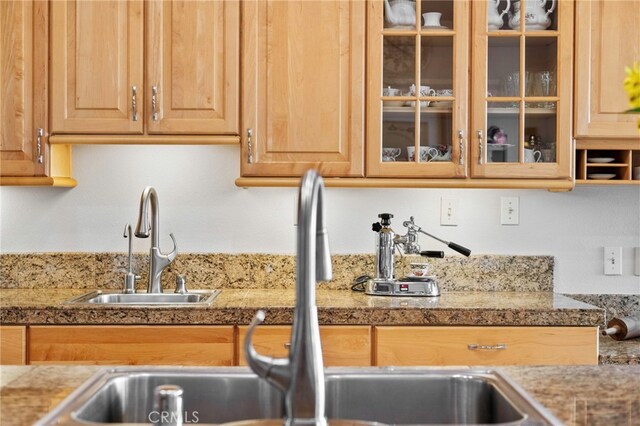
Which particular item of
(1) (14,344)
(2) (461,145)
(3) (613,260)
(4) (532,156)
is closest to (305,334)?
(1) (14,344)

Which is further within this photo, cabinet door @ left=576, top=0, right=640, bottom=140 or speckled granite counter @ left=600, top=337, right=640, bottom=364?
cabinet door @ left=576, top=0, right=640, bottom=140

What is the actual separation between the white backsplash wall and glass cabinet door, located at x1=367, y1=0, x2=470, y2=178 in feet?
1.02

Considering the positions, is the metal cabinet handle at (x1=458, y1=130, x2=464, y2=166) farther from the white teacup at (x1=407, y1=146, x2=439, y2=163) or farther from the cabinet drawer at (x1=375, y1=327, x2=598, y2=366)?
the cabinet drawer at (x1=375, y1=327, x2=598, y2=366)

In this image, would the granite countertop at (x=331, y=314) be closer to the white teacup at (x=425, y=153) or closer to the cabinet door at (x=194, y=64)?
the white teacup at (x=425, y=153)

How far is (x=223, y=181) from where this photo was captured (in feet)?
10.1

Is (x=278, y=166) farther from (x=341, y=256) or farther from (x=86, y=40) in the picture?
(x=86, y=40)

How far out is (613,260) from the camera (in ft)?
10.2

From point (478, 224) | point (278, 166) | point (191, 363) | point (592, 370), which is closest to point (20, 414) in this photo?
point (592, 370)

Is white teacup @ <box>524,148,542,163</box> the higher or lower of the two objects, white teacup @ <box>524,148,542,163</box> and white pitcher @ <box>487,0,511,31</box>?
the lower

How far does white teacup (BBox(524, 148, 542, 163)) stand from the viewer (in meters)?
2.81

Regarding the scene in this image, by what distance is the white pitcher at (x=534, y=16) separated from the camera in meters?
2.84

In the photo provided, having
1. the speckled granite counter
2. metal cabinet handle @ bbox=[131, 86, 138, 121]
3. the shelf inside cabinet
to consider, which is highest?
metal cabinet handle @ bbox=[131, 86, 138, 121]

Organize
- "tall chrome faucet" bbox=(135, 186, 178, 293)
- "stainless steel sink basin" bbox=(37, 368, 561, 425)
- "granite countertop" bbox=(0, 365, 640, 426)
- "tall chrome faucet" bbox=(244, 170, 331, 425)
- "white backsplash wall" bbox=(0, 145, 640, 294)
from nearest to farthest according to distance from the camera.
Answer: "tall chrome faucet" bbox=(244, 170, 331, 425) < "granite countertop" bbox=(0, 365, 640, 426) < "stainless steel sink basin" bbox=(37, 368, 561, 425) < "tall chrome faucet" bbox=(135, 186, 178, 293) < "white backsplash wall" bbox=(0, 145, 640, 294)

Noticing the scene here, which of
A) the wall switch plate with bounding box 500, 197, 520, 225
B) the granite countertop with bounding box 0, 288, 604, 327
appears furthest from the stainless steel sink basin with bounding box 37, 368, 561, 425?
the wall switch plate with bounding box 500, 197, 520, 225
